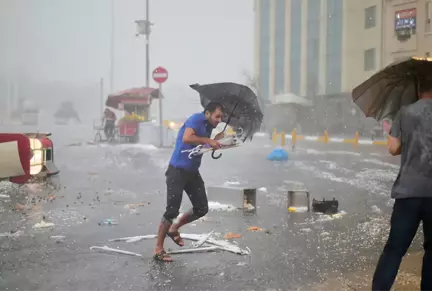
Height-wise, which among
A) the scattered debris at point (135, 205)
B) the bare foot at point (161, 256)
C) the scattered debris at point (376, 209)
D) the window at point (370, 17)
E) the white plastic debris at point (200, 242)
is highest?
the window at point (370, 17)

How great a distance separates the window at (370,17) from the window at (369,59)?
2119 mm

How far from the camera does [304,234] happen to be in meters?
5.84

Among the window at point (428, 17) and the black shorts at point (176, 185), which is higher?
the window at point (428, 17)

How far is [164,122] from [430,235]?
821 inches

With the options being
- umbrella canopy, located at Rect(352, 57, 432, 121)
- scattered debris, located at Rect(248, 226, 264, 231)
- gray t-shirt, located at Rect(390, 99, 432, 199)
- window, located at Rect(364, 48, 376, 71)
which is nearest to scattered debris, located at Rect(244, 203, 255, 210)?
scattered debris, located at Rect(248, 226, 264, 231)

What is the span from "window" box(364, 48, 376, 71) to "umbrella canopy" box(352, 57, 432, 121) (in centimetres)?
3802

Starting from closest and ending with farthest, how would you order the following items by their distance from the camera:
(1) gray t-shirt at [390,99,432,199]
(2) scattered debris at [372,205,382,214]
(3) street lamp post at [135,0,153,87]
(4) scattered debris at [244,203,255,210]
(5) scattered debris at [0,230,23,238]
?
(1) gray t-shirt at [390,99,432,199] < (5) scattered debris at [0,230,23,238] < (2) scattered debris at [372,205,382,214] < (4) scattered debris at [244,203,255,210] < (3) street lamp post at [135,0,153,87]

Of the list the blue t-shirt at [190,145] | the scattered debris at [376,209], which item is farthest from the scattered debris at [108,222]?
the scattered debris at [376,209]

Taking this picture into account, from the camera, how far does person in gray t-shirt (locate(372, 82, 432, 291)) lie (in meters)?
3.22

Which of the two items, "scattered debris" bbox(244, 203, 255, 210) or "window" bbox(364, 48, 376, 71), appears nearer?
"scattered debris" bbox(244, 203, 255, 210)

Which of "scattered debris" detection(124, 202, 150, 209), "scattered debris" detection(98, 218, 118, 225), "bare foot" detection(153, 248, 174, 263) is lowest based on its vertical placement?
"scattered debris" detection(124, 202, 150, 209)

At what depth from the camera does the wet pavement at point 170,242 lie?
4.19m

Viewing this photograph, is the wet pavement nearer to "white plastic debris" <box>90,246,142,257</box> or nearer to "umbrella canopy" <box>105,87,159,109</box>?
"white plastic debris" <box>90,246,142,257</box>

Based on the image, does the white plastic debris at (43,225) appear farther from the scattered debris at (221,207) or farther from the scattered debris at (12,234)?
the scattered debris at (221,207)
